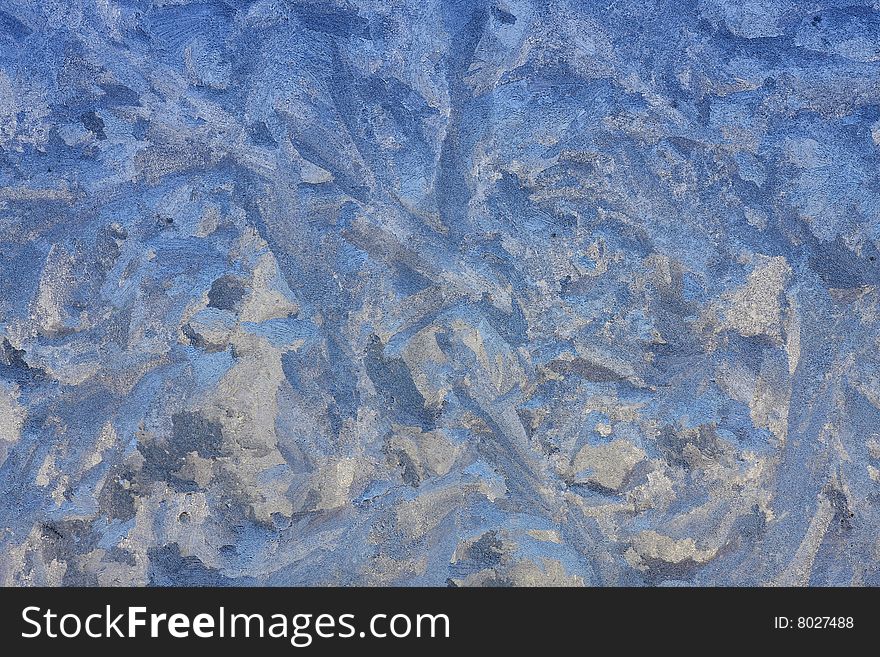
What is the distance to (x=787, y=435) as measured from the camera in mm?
1077

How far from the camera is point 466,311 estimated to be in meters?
1.09

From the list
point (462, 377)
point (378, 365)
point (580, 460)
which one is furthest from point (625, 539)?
point (378, 365)

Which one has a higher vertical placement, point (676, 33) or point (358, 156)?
point (676, 33)

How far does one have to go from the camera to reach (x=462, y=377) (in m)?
1.09

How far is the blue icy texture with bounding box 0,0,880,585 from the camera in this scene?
42.4 inches

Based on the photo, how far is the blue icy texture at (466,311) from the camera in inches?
42.4

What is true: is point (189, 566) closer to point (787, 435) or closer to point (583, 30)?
point (787, 435)

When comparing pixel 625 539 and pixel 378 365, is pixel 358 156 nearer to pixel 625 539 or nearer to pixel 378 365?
pixel 378 365

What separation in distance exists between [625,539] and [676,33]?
91 centimetres

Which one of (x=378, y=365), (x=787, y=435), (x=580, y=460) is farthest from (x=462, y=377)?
(x=787, y=435)

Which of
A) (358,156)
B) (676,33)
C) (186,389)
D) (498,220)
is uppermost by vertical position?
(676,33)

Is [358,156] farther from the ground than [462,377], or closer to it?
farther from the ground
